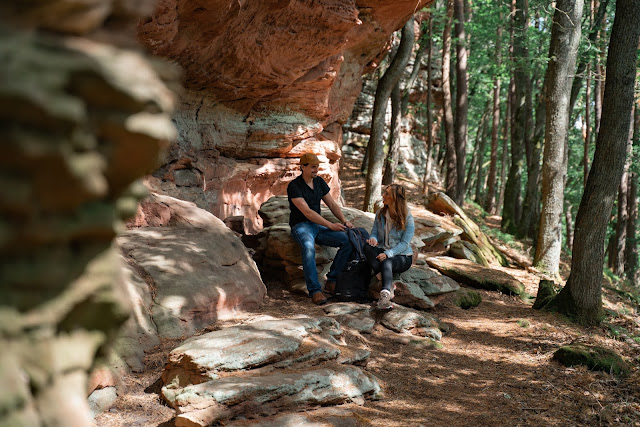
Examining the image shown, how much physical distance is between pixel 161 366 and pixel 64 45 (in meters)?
4.08

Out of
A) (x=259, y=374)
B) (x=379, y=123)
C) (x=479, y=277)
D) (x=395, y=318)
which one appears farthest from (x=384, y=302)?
(x=379, y=123)

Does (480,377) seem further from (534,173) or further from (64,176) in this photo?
(534,173)

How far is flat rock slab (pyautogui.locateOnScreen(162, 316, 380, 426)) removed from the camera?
151 inches

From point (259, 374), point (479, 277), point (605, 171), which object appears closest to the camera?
point (259, 374)

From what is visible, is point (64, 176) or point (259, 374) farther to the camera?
point (259, 374)

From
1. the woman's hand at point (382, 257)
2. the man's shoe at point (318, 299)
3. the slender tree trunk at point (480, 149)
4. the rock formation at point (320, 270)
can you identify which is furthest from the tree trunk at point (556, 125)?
the slender tree trunk at point (480, 149)

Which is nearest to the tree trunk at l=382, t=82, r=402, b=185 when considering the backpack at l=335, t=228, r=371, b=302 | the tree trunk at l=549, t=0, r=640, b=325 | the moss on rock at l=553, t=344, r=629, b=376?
the tree trunk at l=549, t=0, r=640, b=325

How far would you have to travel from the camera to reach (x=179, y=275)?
19.8ft

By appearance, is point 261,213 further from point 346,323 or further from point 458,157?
point 458,157

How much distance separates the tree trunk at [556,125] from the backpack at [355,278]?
5.64 metres

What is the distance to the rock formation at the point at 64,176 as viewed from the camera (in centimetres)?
127

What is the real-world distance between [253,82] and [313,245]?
15.9 ft

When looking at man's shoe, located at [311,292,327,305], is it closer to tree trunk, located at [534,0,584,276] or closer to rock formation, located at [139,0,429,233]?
rock formation, located at [139,0,429,233]

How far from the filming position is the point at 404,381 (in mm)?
5328
